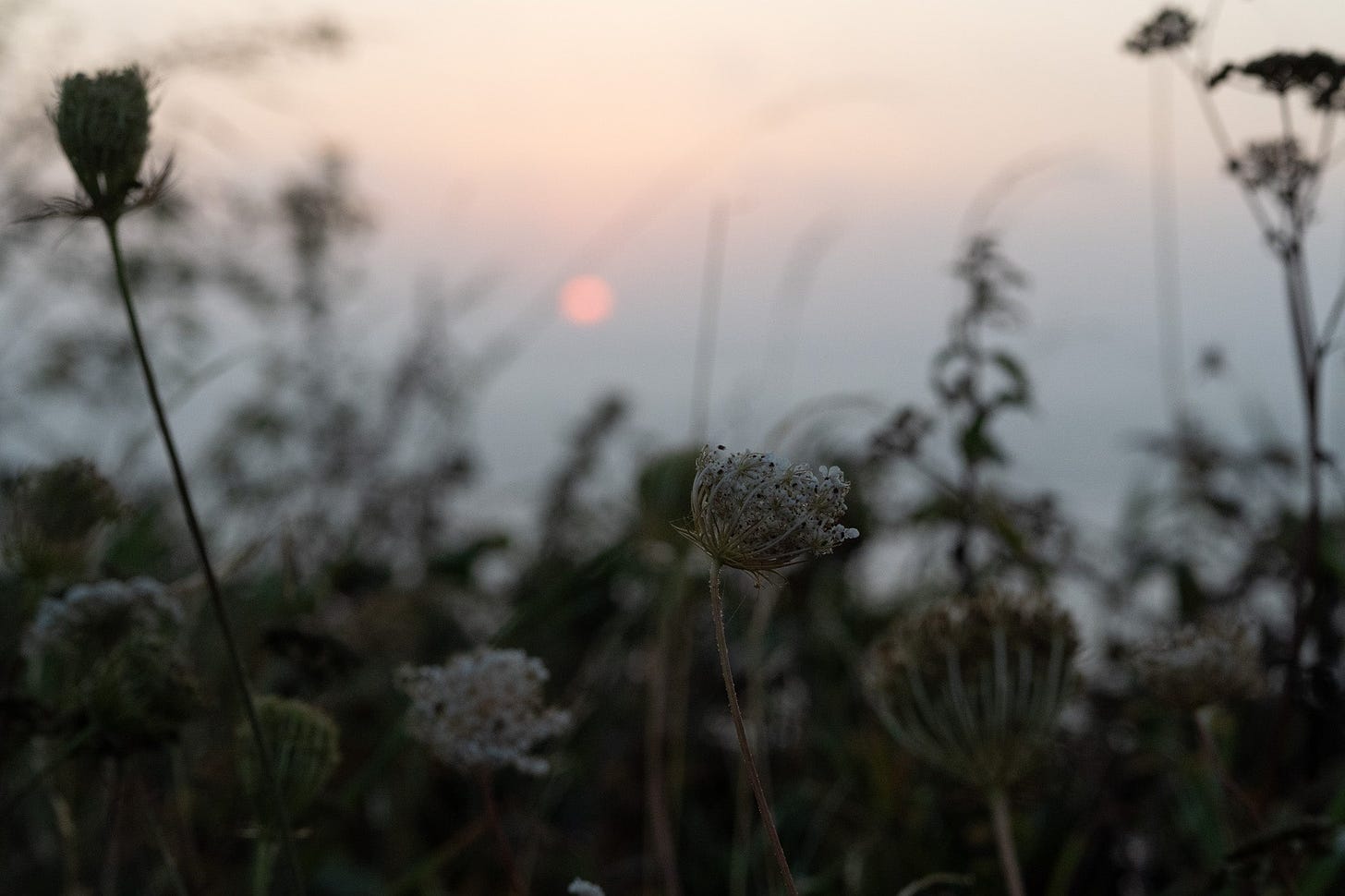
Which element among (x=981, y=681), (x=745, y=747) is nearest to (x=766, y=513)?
(x=745, y=747)

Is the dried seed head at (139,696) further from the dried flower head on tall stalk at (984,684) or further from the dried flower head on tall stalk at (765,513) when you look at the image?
the dried flower head on tall stalk at (984,684)

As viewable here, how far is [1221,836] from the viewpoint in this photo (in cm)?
186

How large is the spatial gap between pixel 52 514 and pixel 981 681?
1.12 m

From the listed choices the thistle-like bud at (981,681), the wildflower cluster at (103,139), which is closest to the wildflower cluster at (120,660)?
the wildflower cluster at (103,139)

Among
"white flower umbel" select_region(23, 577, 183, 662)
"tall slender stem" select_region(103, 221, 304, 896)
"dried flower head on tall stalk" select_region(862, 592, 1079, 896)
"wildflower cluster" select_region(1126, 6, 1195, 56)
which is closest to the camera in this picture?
"tall slender stem" select_region(103, 221, 304, 896)

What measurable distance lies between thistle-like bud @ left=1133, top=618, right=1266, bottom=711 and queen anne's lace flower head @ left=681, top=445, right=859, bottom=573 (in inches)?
29.5

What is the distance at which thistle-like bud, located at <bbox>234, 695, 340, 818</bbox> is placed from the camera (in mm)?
1237

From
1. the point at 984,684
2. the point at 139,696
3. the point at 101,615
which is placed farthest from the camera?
the point at 984,684

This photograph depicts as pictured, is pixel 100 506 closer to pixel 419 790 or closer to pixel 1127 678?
pixel 419 790

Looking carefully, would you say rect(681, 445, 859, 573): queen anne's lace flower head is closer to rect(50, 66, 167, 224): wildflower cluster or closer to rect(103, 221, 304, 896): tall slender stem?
rect(103, 221, 304, 896): tall slender stem

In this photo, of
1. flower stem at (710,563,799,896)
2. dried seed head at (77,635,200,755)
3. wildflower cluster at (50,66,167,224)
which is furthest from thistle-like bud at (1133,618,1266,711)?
wildflower cluster at (50,66,167,224)

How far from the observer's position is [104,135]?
3.50 feet

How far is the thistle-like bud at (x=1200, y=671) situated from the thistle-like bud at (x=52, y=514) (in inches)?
48.4

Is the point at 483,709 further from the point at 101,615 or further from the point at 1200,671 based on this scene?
the point at 1200,671
